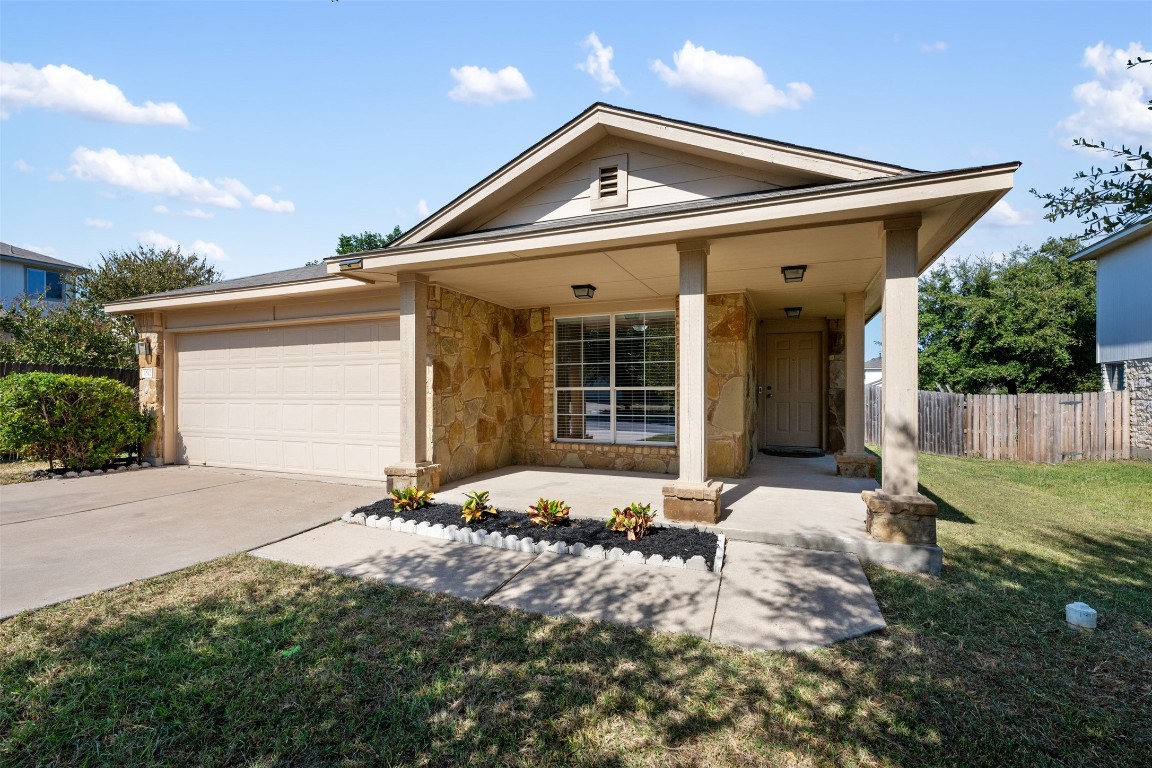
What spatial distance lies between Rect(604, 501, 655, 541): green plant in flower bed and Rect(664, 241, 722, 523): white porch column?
0.33 metres

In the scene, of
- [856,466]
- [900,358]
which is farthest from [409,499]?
[856,466]

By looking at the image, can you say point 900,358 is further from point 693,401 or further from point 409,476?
point 409,476

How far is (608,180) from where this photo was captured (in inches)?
231

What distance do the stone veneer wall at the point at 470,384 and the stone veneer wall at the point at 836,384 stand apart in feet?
19.5

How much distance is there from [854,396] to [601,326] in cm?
402

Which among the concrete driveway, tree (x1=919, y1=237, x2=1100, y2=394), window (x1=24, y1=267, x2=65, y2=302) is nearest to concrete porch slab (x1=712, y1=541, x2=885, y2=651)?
the concrete driveway

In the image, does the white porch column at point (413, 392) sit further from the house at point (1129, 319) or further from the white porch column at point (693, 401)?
the house at point (1129, 319)

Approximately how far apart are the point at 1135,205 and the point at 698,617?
9.32 ft

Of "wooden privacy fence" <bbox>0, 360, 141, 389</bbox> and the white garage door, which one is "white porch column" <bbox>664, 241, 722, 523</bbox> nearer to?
the white garage door

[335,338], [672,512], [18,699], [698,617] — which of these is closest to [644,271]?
[672,512]

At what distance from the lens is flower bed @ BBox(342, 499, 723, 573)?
4250 millimetres

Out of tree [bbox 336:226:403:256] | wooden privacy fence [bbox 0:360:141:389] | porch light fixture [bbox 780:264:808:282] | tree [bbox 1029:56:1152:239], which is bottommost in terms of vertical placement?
wooden privacy fence [bbox 0:360:141:389]

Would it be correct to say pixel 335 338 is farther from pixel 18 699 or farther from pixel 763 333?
pixel 763 333

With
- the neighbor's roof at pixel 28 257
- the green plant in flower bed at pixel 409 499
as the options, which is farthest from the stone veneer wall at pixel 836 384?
the neighbor's roof at pixel 28 257
